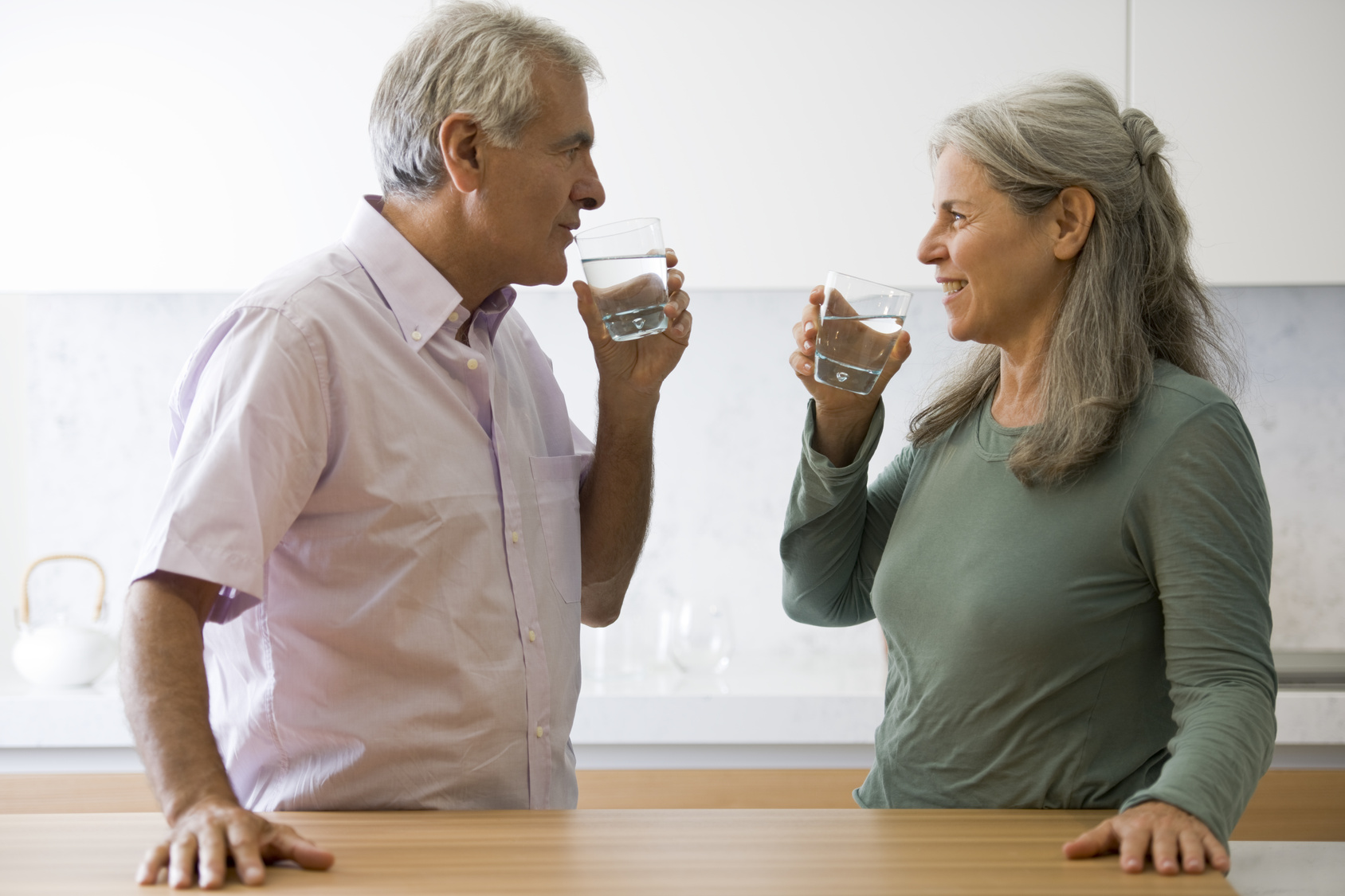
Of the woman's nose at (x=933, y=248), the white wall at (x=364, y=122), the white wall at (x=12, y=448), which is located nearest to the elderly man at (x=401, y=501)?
the woman's nose at (x=933, y=248)

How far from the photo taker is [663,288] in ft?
4.24

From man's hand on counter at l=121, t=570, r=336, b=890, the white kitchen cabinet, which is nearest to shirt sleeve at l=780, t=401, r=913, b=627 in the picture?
man's hand on counter at l=121, t=570, r=336, b=890

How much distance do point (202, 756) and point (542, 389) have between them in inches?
26.6

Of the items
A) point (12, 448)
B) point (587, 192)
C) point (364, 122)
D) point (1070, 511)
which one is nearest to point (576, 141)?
point (587, 192)

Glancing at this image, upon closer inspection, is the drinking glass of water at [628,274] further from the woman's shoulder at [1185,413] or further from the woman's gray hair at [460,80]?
the woman's shoulder at [1185,413]

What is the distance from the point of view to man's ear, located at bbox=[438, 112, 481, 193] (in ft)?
4.10

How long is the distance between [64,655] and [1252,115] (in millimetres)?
2714

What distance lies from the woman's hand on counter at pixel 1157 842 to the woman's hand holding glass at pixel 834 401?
55 centimetres

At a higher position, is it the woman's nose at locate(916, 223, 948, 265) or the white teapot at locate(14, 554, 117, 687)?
the woman's nose at locate(916, 223, 948, 265)

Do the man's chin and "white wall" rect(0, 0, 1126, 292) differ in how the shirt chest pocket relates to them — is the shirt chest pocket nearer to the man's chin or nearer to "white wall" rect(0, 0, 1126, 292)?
the man's chin

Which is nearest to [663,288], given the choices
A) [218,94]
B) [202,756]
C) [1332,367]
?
[202,756]

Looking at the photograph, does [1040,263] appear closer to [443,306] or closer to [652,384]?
[652,384]

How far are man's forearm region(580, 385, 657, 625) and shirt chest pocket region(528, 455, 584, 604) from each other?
0.15ft

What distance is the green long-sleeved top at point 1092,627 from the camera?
947mm
